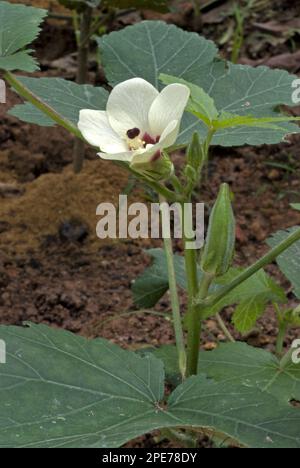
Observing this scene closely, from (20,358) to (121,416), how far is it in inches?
7.4

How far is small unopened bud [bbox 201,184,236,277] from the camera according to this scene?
118 centimetres

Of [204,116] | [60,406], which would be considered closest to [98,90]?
[204,116]

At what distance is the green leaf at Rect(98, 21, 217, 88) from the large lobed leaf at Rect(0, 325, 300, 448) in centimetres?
57

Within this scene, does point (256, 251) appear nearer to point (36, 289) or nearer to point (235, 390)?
point (36, 289)

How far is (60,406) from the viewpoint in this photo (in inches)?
44.5

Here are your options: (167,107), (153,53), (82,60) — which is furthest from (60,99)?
(82,60)

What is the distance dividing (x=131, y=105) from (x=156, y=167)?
0.11m

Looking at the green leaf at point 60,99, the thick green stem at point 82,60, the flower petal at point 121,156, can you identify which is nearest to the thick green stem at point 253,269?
the flower petal at point 121,156

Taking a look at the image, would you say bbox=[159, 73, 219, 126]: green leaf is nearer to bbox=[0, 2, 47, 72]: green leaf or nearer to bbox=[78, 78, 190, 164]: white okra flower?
bbox=[78, 78, 190, 164]: white okra flower

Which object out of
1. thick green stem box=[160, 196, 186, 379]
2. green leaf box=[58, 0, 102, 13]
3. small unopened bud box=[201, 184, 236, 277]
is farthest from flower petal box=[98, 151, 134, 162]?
green leaf box=[58, 0, 102, 13]

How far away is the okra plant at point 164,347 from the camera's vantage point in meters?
1.08

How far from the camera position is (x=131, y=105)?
122 centimetres

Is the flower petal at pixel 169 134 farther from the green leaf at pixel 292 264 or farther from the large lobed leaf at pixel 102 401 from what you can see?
the green leaf at pixel 292 264

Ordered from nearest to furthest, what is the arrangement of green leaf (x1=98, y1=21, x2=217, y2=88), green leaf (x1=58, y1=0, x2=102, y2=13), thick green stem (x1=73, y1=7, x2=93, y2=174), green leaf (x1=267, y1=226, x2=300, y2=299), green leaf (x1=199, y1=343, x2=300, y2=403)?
green leaf (x1=199, y1=343, x2=300, y2=403)
green leaf (x1=267, y1=226, x2=300, y2=299)
green leaf (x1=98, y1=21, x2=217, y2=88)
green leaf (x1=58, y1=0, x2=102, y2=13)
thick green stem (x1=73, y1=7, x2=93, y2=174)
